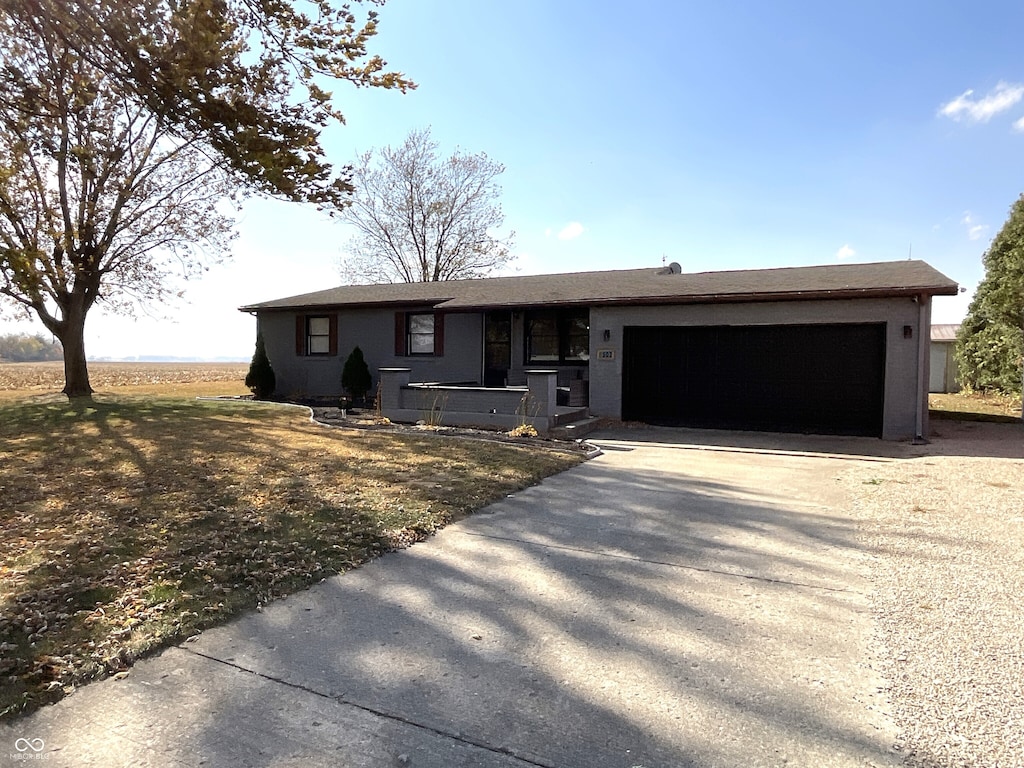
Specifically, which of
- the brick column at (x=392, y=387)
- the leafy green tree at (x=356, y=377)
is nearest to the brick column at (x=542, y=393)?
the brick column at (x=392, y=387)

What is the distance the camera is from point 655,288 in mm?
12586

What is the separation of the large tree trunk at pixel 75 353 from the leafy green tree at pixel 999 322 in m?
23.4

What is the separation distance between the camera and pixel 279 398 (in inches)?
666

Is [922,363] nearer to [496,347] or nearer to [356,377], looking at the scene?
[496,347]

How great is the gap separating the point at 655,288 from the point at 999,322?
37.2ft

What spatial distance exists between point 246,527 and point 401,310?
11338 millimetres

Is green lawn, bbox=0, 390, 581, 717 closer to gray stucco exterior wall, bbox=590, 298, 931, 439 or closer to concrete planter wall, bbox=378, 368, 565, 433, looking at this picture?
concrete planter wall, bbox=378, 368, 565, 433

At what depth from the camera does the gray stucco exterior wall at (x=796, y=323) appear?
32.6 feet

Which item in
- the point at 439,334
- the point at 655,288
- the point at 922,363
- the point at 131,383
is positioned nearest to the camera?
the point at 922,363

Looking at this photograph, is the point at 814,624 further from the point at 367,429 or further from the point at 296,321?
the point at 296,321

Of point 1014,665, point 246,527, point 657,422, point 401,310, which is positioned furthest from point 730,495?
point 401,310

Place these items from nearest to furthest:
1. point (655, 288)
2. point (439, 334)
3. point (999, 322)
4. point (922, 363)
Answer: point (922, 363) → point (655, 288) → point (439, 334) → point (999, 322)

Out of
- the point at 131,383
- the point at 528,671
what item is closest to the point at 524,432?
the point at 528,671

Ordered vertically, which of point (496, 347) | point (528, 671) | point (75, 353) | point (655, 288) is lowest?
point (528, 671)
